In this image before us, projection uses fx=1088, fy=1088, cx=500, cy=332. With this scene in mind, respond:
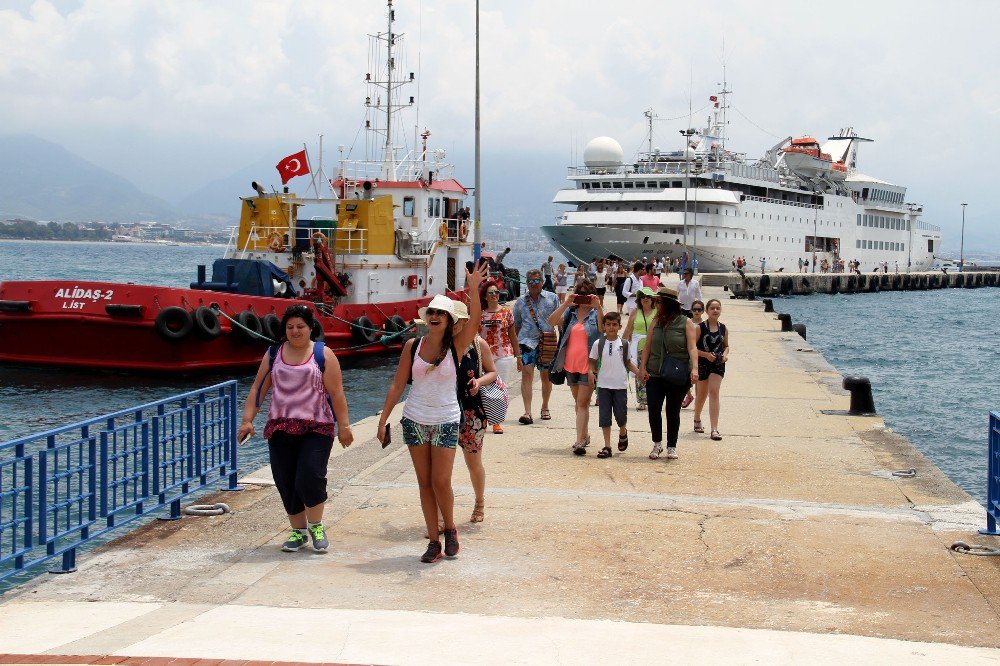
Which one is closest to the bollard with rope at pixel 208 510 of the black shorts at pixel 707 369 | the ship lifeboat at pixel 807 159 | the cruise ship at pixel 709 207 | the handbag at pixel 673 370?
the handbag at pixel 673 370

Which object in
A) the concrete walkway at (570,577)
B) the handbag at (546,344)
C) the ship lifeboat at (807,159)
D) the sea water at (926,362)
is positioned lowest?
the sea water at (926,362)

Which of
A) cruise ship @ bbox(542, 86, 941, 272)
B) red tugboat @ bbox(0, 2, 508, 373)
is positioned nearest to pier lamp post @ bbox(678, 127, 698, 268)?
cruise ship @ bbox(542, 86, 941, 272)

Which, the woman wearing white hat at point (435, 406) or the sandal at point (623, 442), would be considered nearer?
the woman wearing white hat at point (435, 406)

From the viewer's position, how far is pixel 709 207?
199ft

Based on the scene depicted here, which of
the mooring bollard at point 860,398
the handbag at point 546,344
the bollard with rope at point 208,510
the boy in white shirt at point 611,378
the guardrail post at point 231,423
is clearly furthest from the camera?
the mooring bollard at point 860,398

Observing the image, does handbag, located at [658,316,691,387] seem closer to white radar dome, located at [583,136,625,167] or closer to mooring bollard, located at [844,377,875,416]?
mooring bollard, located at [844,377,875,416]

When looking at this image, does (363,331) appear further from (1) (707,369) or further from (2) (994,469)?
(2) (994,469)

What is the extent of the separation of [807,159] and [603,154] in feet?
64.0

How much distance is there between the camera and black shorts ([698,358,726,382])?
35.7 feet

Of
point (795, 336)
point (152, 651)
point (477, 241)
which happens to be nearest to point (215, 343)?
point (477, 241)

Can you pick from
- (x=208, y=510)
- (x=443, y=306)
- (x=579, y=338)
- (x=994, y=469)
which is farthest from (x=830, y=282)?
(x=443, y=306)

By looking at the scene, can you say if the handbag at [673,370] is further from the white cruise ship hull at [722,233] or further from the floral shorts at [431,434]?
the white cruise ship hull at [722,233]

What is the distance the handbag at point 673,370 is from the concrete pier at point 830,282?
36.6 meters

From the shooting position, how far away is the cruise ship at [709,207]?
5906cm
